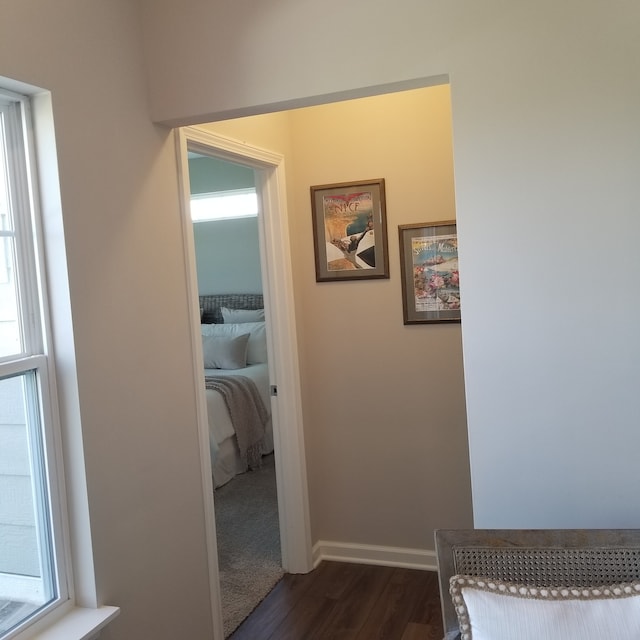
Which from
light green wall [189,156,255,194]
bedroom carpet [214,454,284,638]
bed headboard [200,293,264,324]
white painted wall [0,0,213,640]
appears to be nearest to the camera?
white painted wall [0,0,213,640]

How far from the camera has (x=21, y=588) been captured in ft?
5.93

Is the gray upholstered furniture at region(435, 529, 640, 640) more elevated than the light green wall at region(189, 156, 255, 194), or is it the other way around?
the light green wall at region(189, 156, 255, 194)

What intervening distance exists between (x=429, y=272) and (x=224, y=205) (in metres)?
3.39

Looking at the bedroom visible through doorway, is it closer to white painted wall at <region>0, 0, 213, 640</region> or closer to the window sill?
white painted wall at <region>0, 0, 213, 640</region>

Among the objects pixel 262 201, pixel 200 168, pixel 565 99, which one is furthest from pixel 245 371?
pixel 565 99

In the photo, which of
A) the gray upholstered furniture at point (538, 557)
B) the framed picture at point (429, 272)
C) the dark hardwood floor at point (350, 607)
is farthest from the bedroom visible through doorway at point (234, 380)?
the gray upholstered furniture at point (538, 557)

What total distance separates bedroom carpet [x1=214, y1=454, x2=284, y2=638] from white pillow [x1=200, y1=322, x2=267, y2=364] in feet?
3.98

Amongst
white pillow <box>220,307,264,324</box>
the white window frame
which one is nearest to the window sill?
the white window frame

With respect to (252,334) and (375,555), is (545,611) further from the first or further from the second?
(252,334)

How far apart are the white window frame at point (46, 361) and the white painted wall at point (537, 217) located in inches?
32.9

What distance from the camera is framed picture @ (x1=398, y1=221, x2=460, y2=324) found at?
3.09m

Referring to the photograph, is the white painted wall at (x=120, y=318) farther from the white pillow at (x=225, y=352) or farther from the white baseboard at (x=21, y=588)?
the white pillow at (x=225, y=352)

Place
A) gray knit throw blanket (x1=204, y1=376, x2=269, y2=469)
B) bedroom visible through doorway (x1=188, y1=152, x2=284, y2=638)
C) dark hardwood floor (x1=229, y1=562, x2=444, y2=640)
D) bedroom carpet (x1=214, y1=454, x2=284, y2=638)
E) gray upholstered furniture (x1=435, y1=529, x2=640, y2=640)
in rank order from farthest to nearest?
gray knit throw blanket (x1=204, y1=376, x2=269, y2=469) < bedroom visible through doorway (x1=188, y1=152, x2=284, y2=638) < bedroom carpet (x1=214, y1=454, x2=284, y2=638) < dark hardwood floor (x1=229, y1=562, x2=444, y2=640) < gray upholstered furniture (x1=435, y1=529, x2=640, y2=640)

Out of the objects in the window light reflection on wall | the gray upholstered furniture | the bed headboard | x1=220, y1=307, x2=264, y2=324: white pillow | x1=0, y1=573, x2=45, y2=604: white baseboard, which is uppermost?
the window light reflection on wall
